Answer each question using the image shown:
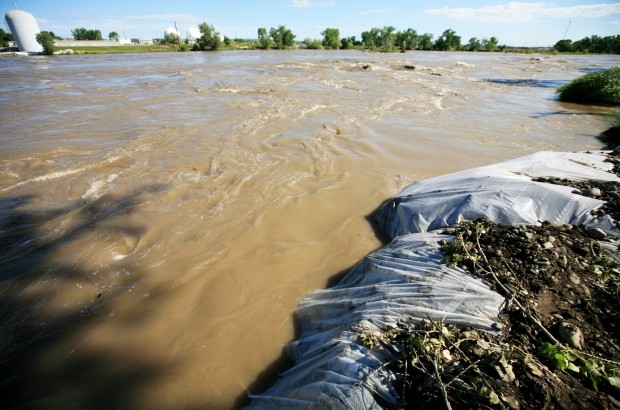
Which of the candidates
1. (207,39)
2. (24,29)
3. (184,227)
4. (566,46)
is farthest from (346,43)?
(184,227)

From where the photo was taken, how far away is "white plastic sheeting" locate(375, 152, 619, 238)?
2787 millimetres

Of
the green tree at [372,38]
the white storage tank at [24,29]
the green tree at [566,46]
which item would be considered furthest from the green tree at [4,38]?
the green tree at [566,46]

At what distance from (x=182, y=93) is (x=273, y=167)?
893cm

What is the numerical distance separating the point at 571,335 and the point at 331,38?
228 ft

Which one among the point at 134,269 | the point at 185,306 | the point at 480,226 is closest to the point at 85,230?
the point at 134,269

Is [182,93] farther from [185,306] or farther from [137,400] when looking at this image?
[137,400]

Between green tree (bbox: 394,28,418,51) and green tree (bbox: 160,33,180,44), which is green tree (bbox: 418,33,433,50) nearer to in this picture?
green tree (bbox: 394,28,418,51)

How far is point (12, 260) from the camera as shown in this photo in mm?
3016

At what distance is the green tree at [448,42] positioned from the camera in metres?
59.4

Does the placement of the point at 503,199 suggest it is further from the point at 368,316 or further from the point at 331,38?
the point at 331,38

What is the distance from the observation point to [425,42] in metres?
61.2

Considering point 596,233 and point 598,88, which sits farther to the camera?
point 598,88

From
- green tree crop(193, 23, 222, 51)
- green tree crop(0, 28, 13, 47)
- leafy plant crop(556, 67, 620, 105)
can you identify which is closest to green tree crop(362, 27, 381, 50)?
green tree crop(193, 23, 222, 51)

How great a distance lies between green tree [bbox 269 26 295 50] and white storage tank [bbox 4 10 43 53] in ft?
135
